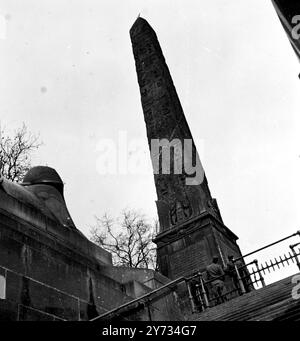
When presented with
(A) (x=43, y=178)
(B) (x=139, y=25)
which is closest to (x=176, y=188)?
(A) (x=43, y=178)

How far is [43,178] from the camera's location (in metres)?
7.75

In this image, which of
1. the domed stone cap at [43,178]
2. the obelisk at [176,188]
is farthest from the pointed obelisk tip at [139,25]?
the domed stone cap at [43,178]

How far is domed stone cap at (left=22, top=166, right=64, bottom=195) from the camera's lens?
25.2 ft

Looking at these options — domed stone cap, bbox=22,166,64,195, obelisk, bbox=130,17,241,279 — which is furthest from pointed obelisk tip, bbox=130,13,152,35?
domed stone cap, bbox=22,166,64,195

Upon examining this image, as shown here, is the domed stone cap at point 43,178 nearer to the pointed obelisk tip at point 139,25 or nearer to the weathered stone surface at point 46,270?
the weathered stone surface at point 46,270

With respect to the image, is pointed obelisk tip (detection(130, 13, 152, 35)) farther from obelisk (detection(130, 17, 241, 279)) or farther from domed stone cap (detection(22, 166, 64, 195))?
domed stone cap (detection(22, 166, 64, 195))

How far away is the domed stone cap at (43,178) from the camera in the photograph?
768 cm

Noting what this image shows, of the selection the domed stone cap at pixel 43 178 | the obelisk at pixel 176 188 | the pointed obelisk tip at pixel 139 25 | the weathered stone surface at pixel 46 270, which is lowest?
the weathered stone surface at pixel 46 270

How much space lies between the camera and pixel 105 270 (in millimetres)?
7039

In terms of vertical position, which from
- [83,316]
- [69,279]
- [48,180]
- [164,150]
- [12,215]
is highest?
[164,150]

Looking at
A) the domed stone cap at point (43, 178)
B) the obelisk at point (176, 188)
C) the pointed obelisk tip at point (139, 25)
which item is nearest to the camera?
the domed stone cap at point (43, 178)
